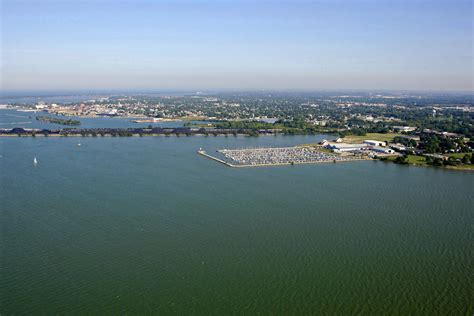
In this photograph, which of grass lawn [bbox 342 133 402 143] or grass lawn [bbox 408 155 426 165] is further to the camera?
grass lawn [bbox 342 133 402 143]

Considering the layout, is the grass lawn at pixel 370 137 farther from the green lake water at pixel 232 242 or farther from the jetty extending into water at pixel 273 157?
the green lake water at pixel 232 242

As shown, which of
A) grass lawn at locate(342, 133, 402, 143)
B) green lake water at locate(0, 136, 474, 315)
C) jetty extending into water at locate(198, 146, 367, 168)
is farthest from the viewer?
grass lawn at locate(342, 133, 402, 143)

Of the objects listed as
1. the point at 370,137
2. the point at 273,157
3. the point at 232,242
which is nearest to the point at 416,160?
the point at 273,157

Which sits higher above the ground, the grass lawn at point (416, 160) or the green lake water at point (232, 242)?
the grass lawn at point (416, 160)

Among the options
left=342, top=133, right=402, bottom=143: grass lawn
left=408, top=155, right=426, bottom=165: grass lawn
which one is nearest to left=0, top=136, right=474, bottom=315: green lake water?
left=408, top=155, right=426, bottom=165: grass lawn

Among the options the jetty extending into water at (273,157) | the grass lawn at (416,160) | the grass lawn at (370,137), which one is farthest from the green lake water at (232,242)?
the grass lawn at (370,137)

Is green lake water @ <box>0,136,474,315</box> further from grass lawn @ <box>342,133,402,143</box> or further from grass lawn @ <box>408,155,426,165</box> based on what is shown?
grass lawn @ <box>342,133,402,143</box>
